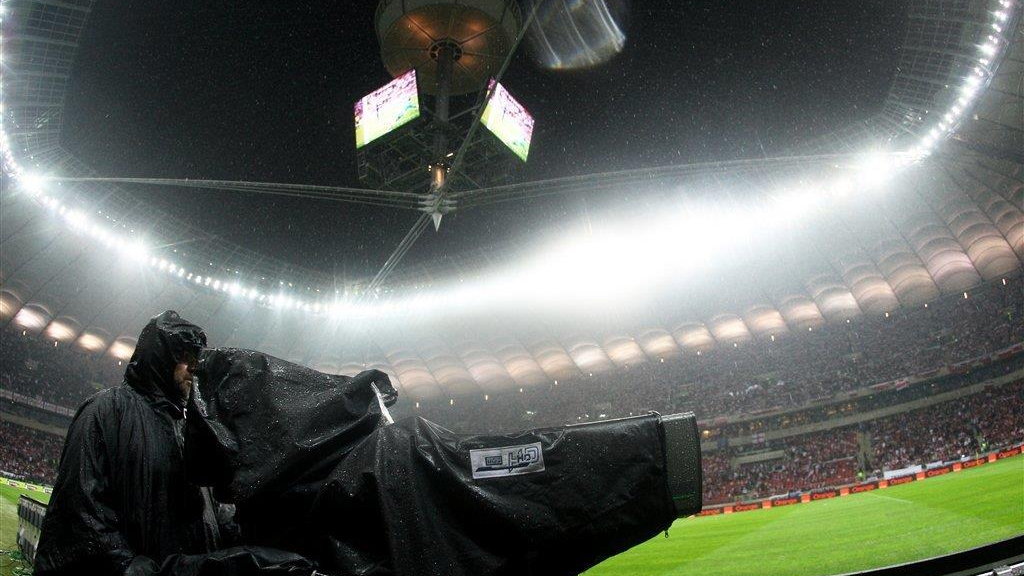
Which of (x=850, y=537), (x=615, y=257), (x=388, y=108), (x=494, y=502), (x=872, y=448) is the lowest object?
(x=850, y=537)

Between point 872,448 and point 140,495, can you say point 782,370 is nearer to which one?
point 872,448

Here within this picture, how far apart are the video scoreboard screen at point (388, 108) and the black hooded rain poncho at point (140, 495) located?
17587 mm

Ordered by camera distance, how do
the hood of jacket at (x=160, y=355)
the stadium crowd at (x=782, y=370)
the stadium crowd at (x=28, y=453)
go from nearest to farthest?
the hood of jacket at (x=160, y=355) < the stadium crowd at (x=28, y=453) < the stadium crowd at (x=782, y=370)

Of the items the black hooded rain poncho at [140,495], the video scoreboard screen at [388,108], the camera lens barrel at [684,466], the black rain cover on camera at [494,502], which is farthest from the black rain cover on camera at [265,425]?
the video scoreboard screen at [388,108]

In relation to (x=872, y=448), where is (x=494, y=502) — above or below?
above

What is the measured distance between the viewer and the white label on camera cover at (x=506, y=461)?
90.8 inches

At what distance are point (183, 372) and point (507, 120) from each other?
18.6m

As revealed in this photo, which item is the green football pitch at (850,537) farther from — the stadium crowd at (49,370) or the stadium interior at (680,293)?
the stadium crowd at (49,370)

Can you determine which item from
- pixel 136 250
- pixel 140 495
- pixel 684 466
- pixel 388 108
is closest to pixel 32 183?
pixel 136 250

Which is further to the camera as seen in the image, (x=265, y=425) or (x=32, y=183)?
(x=32, y=183)

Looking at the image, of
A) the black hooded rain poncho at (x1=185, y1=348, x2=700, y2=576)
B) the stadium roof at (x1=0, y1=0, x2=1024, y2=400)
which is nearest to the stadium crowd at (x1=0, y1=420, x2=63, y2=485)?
the stadium roof at (x1=0, y1=0, x2=1024, y2=400)

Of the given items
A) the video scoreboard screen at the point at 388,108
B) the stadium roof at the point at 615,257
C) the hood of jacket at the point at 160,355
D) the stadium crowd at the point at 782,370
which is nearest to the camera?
the hood of jacket at the point at 160,355

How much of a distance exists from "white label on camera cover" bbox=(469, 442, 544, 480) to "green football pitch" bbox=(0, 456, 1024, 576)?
654 centimetres

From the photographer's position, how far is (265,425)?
2.36 meters
